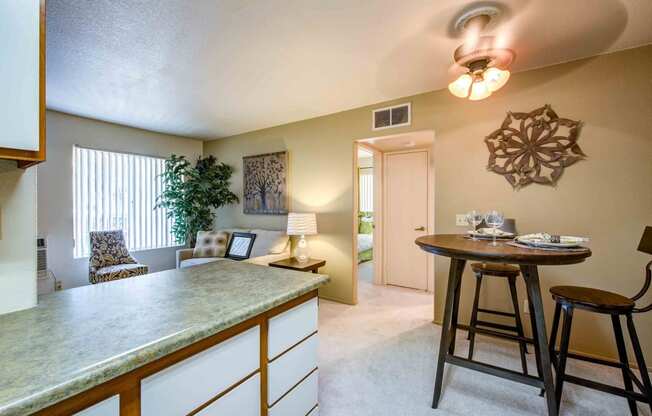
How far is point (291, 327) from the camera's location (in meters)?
1.37

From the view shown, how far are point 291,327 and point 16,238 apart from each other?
1.11 meters

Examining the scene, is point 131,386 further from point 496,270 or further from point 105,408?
point 496,270

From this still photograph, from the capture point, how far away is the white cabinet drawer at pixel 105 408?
0.69 m

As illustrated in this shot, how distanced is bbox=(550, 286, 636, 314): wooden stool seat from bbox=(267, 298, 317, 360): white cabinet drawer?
151cm

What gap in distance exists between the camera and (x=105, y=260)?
12.0ft

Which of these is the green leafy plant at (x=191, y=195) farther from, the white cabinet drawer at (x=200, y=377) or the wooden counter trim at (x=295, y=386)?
the white cabinet drawer at (x=200, y=377)

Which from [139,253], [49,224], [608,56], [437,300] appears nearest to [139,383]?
[437,300]

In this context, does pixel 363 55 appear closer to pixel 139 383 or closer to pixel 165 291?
pixel 165 291

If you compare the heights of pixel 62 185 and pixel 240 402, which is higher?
pixel 62 185

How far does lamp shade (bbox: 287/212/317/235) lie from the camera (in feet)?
11.6

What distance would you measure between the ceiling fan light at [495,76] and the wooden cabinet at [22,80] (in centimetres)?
229

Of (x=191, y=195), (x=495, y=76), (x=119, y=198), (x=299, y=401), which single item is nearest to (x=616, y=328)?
(x=495, y=76)

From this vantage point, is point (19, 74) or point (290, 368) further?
point (290, 368)

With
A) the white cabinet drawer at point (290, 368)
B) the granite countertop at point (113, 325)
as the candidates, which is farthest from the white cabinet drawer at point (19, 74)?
the white cabinet drawer at point (290, 368)
